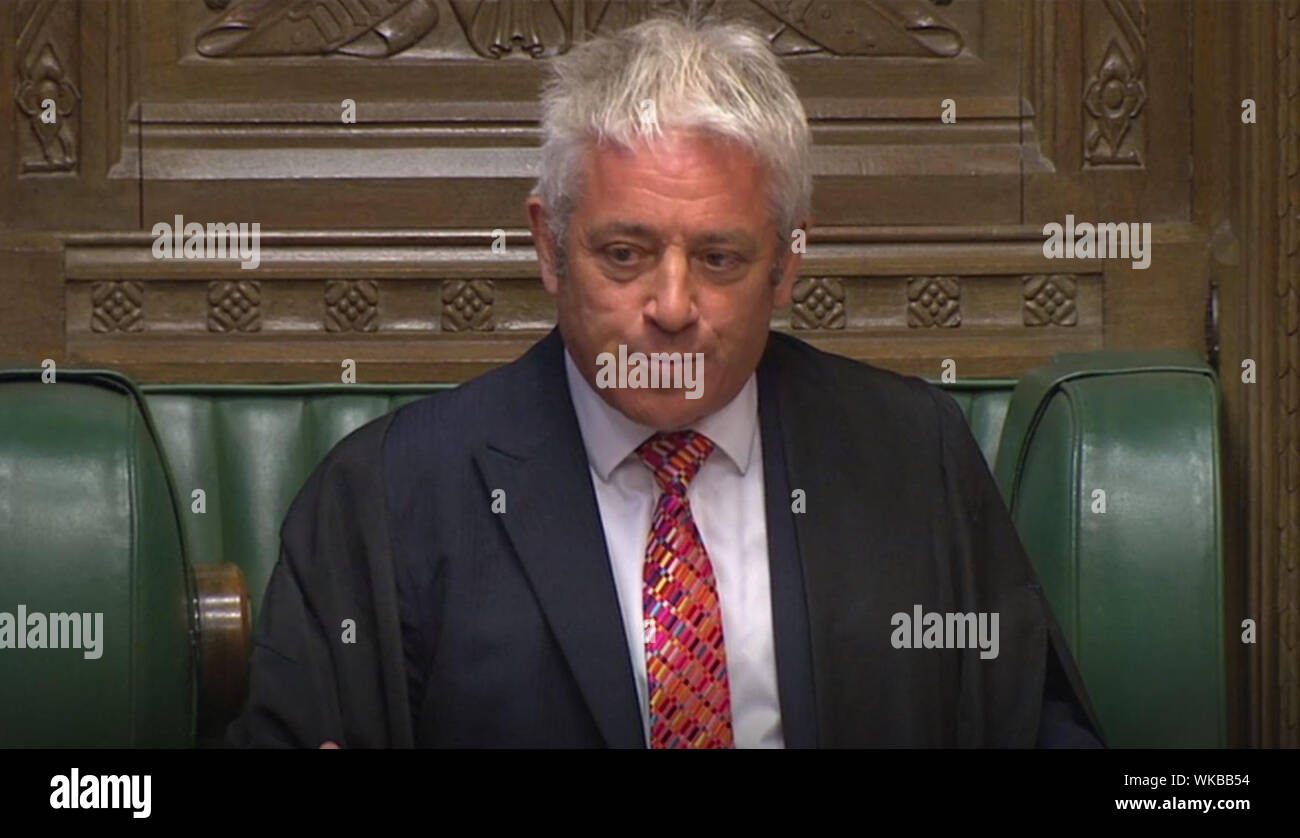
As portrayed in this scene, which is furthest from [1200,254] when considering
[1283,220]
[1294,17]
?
[1294,17]

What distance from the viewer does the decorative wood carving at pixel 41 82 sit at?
9.43ft

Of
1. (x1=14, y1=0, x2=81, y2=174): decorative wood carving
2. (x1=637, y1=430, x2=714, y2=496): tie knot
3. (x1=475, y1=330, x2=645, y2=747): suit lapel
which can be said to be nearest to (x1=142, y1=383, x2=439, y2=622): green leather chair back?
(x1=14, y1=0, x2=81, y2=174): decorative wood carving


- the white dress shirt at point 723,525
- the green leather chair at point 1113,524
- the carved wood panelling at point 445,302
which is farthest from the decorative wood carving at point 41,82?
the white dress shirt at point 723,525

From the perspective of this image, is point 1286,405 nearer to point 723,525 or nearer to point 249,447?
point 723,525

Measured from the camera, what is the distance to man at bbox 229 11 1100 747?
1.82 m

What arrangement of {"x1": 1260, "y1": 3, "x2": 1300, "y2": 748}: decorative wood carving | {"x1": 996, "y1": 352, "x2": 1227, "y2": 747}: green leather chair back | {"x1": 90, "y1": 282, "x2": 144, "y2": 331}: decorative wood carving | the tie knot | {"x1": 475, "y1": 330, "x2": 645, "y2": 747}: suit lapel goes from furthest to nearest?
{"x1": 90, "y1": 282, "x2": 144, "y2": 331}: decorative wood carving, {"x1": 1260, "y1": 3, "x2": 1300, "y2": 748}: decorative wood carving, {"x1": 996, "y1": 352, "x2": 1227, "y2": 747}: green leather chair back, the tie knot, {"x1": 475, "y1": 330, "x2": 645, "y2": 747}: suit lapel

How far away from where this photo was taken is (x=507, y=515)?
6.23 feet

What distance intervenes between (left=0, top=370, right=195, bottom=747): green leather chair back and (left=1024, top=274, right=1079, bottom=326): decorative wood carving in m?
1.45

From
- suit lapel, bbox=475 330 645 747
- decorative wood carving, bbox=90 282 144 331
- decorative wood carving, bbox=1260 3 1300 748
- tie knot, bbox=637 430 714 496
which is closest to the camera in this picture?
suit lapel, bbox=475 330 645 747

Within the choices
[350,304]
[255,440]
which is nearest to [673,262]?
[255,440]

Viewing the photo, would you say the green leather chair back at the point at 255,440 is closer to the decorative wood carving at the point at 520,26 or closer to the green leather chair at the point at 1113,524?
the green leather chair at the point at 1113,524

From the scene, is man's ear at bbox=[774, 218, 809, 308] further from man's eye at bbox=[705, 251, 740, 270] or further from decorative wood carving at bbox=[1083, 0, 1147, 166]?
decorative wood carving at bbox=[1083, 0, 1147, 166]
